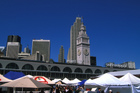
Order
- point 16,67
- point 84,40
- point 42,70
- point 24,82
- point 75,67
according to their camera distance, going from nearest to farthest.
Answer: point 24,82 → point 16,67 → point 42,70 → point 75,67 → point 84,40

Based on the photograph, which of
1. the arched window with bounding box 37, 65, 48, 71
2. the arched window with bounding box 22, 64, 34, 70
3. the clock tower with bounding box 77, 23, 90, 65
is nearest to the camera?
the arched window with bounding box 22, 64, 34, 70

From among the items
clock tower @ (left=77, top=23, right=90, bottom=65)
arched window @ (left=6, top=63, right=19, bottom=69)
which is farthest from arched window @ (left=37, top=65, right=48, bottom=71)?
clock tower @ (left=77, top=23, right=90, bottom=65)

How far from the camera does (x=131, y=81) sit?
66.8ft

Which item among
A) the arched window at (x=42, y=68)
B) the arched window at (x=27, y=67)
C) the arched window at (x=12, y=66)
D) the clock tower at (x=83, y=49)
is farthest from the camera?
the clock tower at (x=83, y=49)

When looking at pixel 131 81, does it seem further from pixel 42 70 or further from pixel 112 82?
pixel 42 70

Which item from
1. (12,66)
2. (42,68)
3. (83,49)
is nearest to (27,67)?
(12,66)

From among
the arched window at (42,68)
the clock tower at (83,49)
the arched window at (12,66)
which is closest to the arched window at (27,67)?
the arched window at (12,66)

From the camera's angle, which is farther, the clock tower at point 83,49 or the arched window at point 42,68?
the clock tower at point 83,49

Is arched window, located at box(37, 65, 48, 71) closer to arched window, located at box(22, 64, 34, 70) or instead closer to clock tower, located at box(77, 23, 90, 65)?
arched window, located at box(22, 64, 34, 70)

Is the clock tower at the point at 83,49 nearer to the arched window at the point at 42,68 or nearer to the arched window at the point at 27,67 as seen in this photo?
the arched window at the point at 42,68

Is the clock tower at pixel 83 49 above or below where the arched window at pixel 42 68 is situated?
above

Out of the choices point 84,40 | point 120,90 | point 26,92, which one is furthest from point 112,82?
point 84,40

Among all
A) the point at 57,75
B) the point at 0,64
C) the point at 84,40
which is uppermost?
the point at 84,40

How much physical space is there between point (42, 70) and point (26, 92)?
60.6m
